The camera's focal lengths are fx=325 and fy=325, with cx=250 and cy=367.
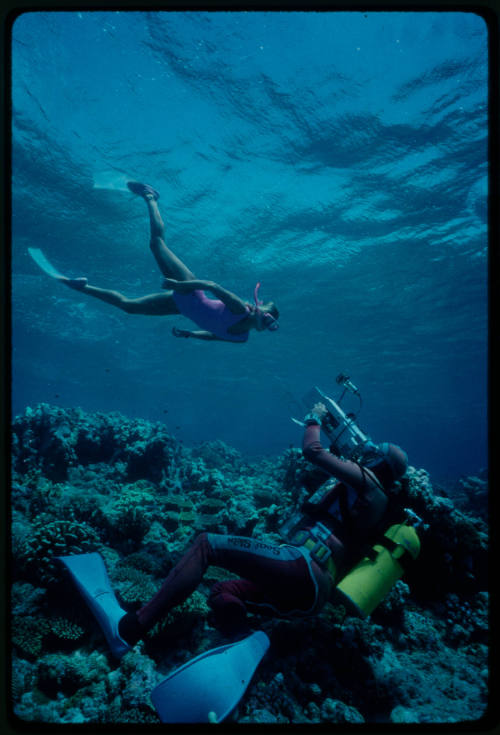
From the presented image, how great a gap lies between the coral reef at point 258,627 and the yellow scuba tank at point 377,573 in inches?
23.9

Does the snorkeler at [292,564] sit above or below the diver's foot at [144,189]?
below

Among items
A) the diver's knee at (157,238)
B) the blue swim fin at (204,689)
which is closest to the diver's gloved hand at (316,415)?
the blue swim fin at (204,689)

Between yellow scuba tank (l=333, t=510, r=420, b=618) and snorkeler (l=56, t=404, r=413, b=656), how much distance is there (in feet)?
0.05

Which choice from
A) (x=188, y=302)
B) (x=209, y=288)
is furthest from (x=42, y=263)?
(x=209, y=288)

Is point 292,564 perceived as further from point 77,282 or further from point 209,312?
point 77,282

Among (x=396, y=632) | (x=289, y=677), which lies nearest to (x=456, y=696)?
(x=396, y=632)

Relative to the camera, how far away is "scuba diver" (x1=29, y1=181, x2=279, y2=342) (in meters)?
5.80

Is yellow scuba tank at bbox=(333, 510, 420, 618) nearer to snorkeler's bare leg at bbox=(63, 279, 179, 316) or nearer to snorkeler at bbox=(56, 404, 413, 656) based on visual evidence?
snorkeler at bbox=(56, 404, 413, 656)

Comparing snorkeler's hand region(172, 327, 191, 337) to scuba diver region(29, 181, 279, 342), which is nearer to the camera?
scuba diver region(29, 181, 279, 342)

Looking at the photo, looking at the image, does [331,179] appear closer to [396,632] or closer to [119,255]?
[119,255]

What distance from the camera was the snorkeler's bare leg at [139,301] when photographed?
20.8 feet

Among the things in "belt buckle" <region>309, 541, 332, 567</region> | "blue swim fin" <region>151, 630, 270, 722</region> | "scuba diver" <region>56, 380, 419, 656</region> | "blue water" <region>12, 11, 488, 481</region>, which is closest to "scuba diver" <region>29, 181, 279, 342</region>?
"blue water" <region>12, 11, 488, 481</region>

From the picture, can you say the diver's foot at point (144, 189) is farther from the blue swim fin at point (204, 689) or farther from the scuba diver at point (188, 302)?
the blue swim fin at point (204, 689)

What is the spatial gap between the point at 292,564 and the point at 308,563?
166 millimetres
